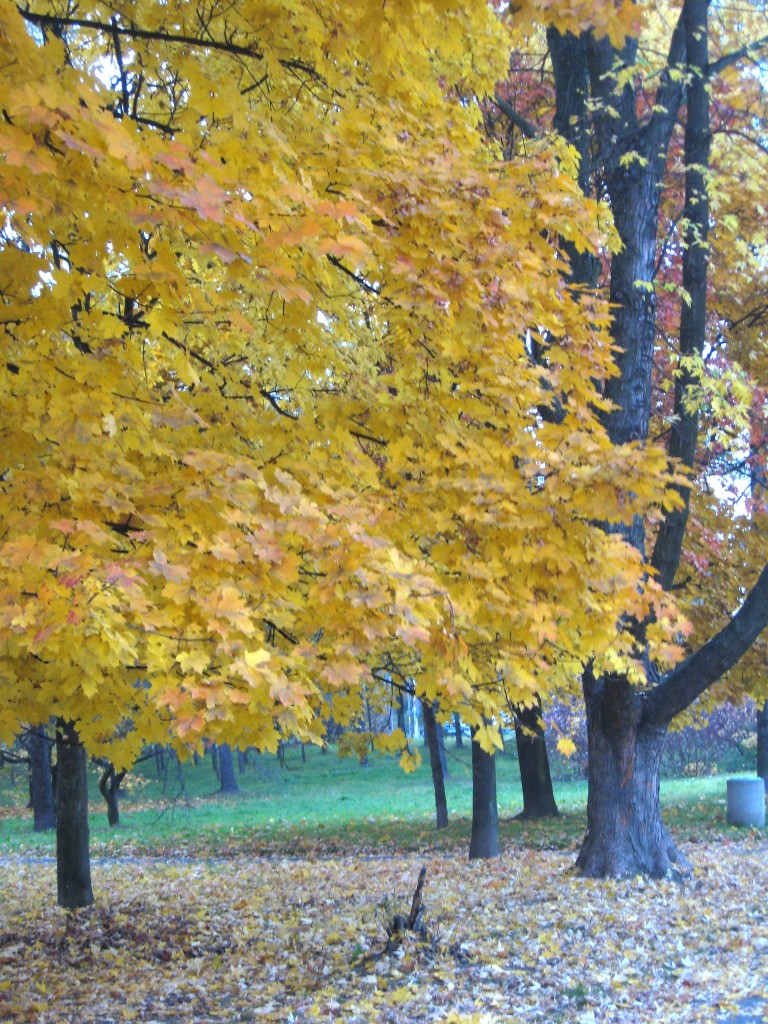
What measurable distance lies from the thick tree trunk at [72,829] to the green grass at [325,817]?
2567mm

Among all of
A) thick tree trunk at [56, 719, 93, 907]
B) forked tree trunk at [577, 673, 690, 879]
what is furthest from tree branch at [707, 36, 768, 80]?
thick tree trunk at [56, 719, 93, 907]

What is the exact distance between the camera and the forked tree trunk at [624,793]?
848cm

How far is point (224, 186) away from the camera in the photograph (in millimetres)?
3111

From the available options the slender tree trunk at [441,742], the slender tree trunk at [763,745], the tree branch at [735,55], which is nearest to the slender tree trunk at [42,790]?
the slender tree trunk at [441,742]

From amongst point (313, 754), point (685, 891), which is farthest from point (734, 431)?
point (313, 754)

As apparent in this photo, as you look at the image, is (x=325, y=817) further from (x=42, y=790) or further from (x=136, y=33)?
(x=136, y=33)

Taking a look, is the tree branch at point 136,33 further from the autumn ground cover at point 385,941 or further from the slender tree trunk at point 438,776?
the slender tree trunk at point 438,776

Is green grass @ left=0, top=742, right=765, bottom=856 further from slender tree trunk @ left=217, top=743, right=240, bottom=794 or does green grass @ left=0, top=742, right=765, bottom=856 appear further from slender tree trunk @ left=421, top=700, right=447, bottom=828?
slender tree trunk @ left=217, top=743, right=240, bottom=794

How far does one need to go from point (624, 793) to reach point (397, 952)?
11.7 feet

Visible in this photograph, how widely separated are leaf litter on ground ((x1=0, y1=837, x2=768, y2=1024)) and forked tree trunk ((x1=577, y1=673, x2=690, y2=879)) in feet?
0.98

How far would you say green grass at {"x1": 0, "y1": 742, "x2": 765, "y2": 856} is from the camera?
14.1 meters

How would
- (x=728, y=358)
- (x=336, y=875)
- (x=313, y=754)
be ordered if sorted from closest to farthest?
(x=336, y=875), (x=728, y=358), (x=313, y=754)

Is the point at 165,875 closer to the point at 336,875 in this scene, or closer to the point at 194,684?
the point at 336,875

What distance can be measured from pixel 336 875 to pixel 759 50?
9.50 m
